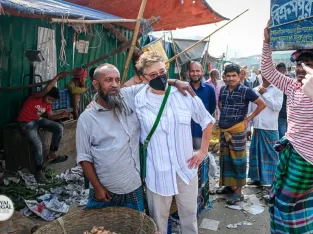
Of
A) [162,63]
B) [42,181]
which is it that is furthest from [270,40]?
[42,181]

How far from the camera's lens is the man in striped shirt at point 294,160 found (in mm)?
2506

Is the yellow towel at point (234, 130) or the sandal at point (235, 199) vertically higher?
the yellow towel at point (234, 130)

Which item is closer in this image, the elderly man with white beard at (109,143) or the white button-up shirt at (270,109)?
the elderly man with white beard at (109,143)

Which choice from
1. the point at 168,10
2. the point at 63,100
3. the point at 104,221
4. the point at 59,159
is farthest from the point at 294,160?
the point at 168,10

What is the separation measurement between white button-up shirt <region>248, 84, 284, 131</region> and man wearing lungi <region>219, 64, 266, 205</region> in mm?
540

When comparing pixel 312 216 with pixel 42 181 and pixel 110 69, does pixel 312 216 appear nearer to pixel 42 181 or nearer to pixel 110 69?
pixel 110 69

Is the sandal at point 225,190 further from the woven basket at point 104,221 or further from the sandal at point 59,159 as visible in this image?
the sandal at point 59,159

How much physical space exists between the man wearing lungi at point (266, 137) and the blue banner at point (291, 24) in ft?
8.30

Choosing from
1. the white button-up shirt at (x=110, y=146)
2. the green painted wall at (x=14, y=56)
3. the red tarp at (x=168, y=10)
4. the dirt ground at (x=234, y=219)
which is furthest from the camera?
the red tarp at (x=168, y=10)

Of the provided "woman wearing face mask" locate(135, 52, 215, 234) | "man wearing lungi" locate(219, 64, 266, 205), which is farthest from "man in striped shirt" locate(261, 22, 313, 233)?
"man wearing lungi" locate(219, 64, 266, 205)

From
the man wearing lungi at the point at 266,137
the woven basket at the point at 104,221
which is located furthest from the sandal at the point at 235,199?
the woven basket at the point at 104,221

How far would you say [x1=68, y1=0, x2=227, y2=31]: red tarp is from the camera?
20.6 ft

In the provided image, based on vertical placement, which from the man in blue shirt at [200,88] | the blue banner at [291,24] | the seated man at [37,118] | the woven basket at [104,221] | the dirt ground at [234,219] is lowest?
the dirt ground at [234,219]

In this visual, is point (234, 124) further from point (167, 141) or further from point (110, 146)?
point (110, 146)
